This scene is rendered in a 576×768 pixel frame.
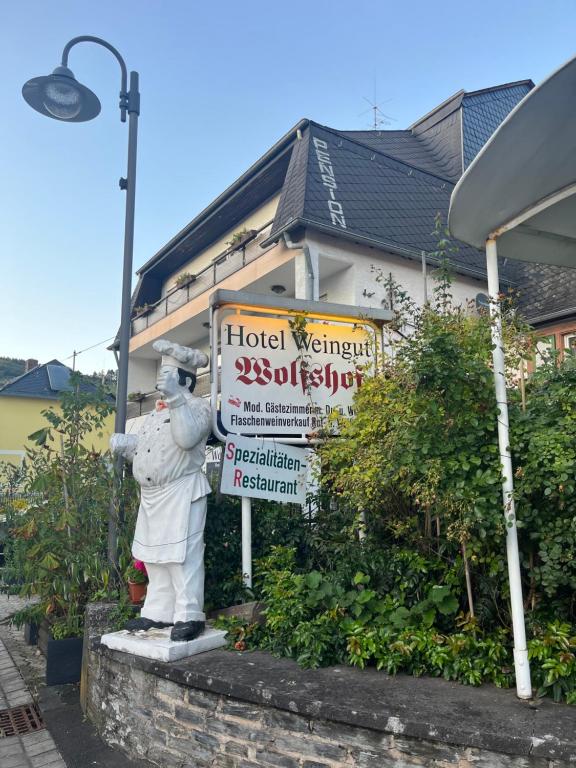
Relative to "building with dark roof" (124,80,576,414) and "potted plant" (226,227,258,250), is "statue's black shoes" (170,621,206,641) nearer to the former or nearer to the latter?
"building with dark roof" (124,80,576,414)

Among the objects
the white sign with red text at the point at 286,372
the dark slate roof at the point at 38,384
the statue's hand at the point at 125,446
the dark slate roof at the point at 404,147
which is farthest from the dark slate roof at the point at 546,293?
the dark slate roof at the point at 38,384

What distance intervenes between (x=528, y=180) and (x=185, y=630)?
3443 mm

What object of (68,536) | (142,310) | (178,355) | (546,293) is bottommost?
(68,536)

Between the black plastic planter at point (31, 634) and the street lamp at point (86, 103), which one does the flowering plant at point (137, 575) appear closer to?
the street lamp at point (86, 103)

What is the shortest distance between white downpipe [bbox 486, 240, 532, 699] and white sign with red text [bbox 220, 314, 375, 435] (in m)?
1.62

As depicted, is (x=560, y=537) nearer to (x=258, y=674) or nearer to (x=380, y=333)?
(x=258, y=674)

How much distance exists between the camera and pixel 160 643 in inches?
160

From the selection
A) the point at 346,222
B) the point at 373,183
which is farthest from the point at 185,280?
the point at 346,222

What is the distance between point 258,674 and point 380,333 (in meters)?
3.17

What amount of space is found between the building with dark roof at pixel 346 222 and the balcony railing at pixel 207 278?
0.14 feet

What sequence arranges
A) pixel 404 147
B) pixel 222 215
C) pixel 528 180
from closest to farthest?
pixel 528 180, pixel 222 215, pixel 404 147

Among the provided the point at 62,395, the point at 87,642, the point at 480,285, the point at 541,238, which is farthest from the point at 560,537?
the point at 480,285

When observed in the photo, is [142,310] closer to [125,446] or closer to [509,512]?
[125,446]

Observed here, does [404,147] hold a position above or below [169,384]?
above
